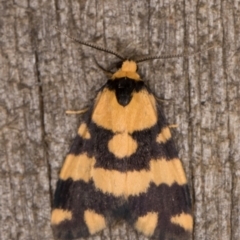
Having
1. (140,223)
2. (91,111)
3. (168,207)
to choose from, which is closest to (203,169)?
(168,207)

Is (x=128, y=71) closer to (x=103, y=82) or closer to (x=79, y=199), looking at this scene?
(x=103, y=82)

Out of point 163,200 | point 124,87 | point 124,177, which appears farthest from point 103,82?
point 163,200

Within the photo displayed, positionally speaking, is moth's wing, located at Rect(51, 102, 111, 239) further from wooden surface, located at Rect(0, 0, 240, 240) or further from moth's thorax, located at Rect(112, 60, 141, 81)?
moth's thorax, located at Rect(112, 60, 141, 81)

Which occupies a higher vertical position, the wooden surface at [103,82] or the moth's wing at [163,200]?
the wooden surface at [103,82]

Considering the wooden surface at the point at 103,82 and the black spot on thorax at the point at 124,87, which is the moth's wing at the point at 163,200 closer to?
the wooden surface at the point at 103,82

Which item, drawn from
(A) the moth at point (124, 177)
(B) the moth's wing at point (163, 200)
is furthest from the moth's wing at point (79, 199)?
(B) the moth's wing at point (163, 200)

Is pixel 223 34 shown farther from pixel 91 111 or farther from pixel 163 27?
pixel 91 111
